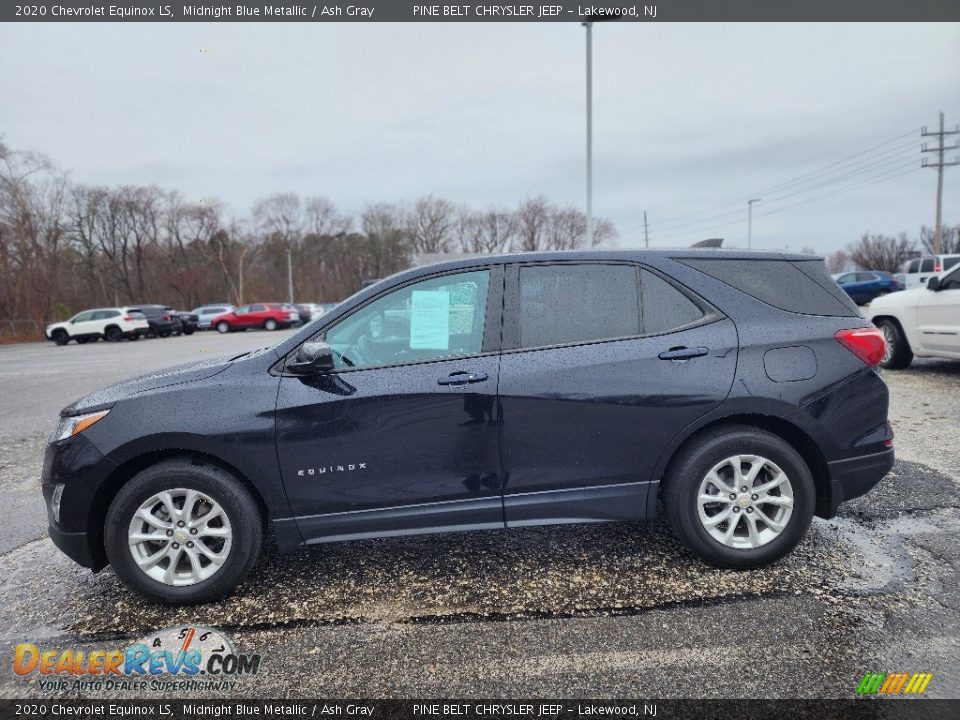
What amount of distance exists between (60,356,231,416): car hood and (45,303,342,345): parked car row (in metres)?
24.1

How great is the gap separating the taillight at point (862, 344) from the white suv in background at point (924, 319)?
16.0 ft

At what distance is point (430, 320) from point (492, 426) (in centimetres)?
69

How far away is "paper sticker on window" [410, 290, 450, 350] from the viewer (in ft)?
9.98

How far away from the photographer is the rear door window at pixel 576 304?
119 inches

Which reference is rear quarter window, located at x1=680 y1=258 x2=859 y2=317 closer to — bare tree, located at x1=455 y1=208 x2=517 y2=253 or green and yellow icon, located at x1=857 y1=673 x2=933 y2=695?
green and yellow icon, located at x1=857 y1=673 x2=933 y2=695

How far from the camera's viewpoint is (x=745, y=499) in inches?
117

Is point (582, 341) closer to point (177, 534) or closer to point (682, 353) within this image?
point (682, 353)

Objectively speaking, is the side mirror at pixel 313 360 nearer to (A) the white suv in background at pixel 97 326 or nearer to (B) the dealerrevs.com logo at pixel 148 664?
(B) the dealerrevs.com logo at pixel 148 664

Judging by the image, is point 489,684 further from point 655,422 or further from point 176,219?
point 176,219

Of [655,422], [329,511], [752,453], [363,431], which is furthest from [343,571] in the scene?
[752,453]

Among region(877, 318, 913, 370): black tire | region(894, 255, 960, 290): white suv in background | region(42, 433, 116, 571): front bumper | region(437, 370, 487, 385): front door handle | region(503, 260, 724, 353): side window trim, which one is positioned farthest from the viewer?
region(894, 255, 960, 290): white suv in background

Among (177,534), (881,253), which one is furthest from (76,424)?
(881,253)

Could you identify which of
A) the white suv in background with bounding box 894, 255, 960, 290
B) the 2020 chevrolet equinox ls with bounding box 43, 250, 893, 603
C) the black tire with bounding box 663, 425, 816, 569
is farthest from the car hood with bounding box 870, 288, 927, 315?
the white suv in background with bounding box 894, 255, 960, 290

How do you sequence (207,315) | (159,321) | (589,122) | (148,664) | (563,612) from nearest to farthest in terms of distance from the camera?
(148,664), (563,612), (589,122), (159,321), (207,315)
